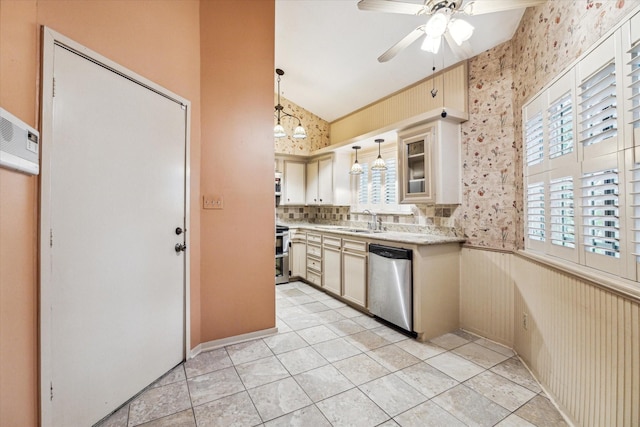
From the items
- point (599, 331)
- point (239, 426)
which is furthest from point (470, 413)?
point (239, 426)

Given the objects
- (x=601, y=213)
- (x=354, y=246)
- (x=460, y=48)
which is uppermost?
(x=460, y=48)

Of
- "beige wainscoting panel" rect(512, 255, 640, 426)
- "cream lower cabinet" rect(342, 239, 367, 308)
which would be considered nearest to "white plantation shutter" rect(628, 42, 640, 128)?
"beige wainscoting panel" rect(512, 255, 640, 426)

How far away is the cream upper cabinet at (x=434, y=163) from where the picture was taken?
113 inches

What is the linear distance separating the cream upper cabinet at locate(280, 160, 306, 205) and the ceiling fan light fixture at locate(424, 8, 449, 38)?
3.78m

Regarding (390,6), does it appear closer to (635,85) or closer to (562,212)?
(635,85)

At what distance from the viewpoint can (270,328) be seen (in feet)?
9.10

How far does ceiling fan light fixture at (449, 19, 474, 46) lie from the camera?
1603mm

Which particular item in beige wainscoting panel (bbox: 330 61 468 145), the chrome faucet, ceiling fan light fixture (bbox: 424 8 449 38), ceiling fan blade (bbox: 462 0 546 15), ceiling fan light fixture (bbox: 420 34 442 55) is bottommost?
the chrome faucet

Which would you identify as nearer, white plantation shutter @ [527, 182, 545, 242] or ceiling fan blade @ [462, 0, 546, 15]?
ceiling fan blade @ [462, 0, 546, 15]

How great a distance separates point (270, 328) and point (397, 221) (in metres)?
2.17

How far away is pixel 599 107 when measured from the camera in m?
1.47

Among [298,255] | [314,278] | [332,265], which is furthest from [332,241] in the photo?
[298,255]

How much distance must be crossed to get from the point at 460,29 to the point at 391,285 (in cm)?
224

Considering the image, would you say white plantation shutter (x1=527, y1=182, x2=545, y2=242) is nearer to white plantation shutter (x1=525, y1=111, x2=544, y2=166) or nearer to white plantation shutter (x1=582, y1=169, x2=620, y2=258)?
white plantation shutter (x1=525, y1=111, x2=544, y2=166)
